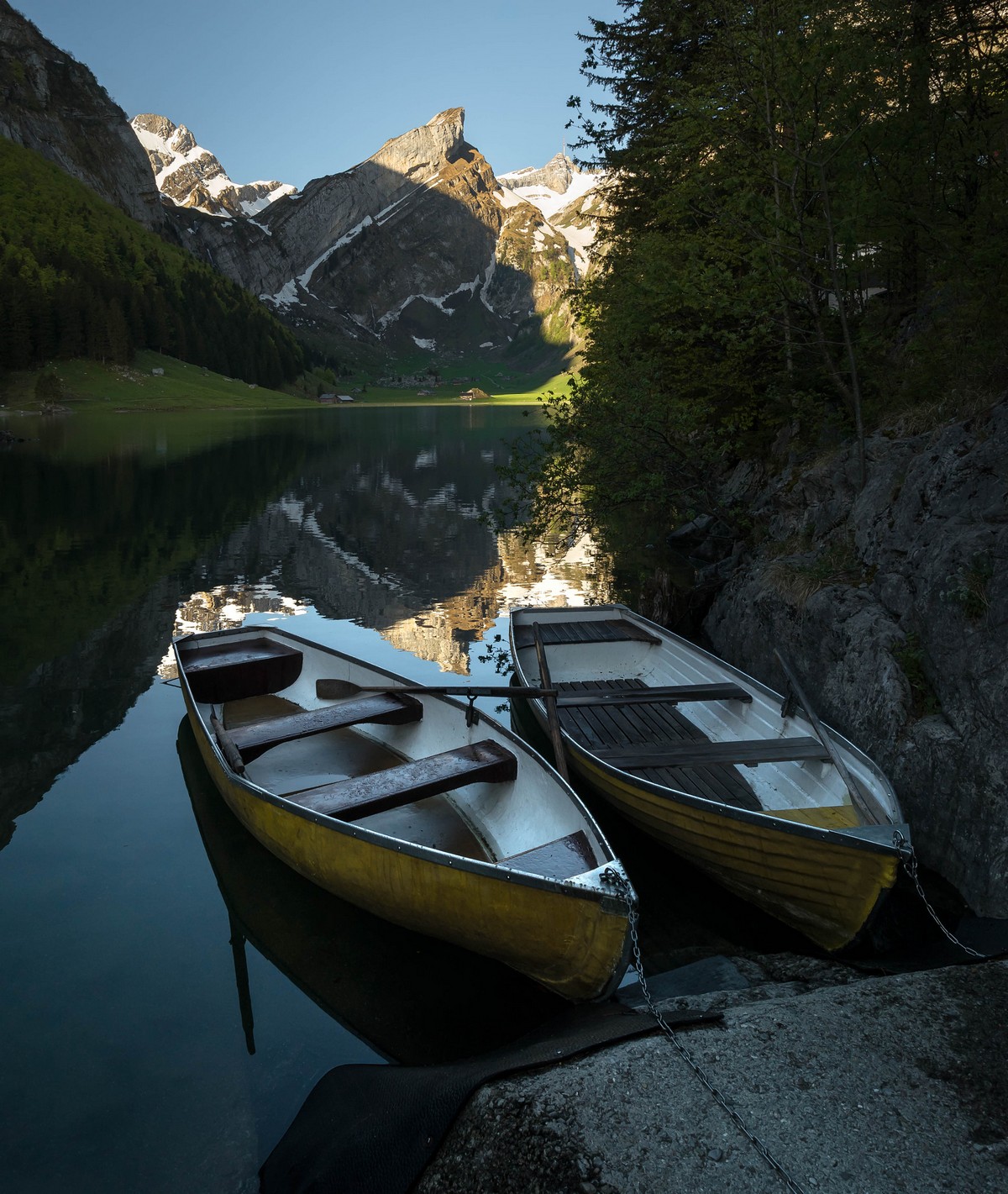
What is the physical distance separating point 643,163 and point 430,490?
2128cm

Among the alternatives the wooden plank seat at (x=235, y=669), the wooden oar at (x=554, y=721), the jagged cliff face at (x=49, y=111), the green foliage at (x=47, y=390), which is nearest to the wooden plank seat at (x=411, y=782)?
the wooden oar at (x=554, y=721)

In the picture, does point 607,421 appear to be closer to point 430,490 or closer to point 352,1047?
point 352,1047

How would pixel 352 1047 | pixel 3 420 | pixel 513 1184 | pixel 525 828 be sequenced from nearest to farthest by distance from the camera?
pixel 513 1184 → pixel 352 1047 → pixel 525 828 → pixel 3 420

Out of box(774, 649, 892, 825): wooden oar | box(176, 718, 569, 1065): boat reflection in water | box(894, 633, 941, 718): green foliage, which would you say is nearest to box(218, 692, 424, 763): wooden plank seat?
box(176, 718, 569, 1065): boat reflection in water

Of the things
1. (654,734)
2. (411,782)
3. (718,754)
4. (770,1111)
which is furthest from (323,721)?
(770,1111)

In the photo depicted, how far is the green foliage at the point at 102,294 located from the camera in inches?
4163

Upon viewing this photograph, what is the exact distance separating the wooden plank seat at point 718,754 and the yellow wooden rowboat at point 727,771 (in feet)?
0.06

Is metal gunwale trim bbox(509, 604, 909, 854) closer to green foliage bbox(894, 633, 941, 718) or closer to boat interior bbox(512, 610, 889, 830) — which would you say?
boat interior bbox(512, 610, 889, 830)

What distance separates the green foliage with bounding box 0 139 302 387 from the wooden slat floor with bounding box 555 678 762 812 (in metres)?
A: 109

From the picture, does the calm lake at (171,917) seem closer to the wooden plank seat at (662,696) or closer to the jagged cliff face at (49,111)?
the wooden plank seat at (662,696)

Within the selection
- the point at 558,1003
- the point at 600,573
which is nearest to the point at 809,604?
the point at 558,1003

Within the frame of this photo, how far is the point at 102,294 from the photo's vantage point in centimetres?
11988

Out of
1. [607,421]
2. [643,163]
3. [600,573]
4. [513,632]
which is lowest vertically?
[600,573]

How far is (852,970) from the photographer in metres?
6.50
